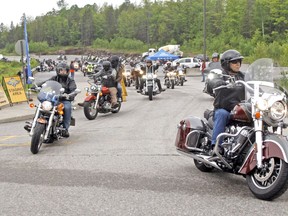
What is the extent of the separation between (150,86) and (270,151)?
14.8 m

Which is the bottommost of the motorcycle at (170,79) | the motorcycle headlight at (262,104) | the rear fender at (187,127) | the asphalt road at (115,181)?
the motorcycle at (170,79)

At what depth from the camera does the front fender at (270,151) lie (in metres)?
5.24

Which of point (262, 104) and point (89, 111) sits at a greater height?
point (262, 104)

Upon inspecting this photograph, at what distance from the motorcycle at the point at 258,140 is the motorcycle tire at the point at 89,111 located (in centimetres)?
769

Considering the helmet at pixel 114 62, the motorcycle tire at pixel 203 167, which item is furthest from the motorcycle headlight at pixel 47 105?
the helmet at pixel 114 62

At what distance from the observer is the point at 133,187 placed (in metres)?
6.26

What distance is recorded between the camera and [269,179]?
5434mm

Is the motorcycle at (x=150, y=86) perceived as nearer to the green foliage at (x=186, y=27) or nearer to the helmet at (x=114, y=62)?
the helmet at (x=114, y=62)

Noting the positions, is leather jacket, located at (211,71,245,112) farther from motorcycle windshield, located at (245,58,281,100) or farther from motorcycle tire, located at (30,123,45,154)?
motorcycle tire, located at (30,123,45,154)

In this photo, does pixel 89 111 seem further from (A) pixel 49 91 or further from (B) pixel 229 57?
(B) pixel 229 57

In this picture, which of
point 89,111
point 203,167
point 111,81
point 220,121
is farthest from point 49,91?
point 111,81

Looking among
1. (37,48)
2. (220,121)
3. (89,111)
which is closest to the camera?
(220,121)

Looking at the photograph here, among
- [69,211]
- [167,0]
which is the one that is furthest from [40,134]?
[167,0]

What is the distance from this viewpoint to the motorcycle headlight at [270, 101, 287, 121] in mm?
5473
